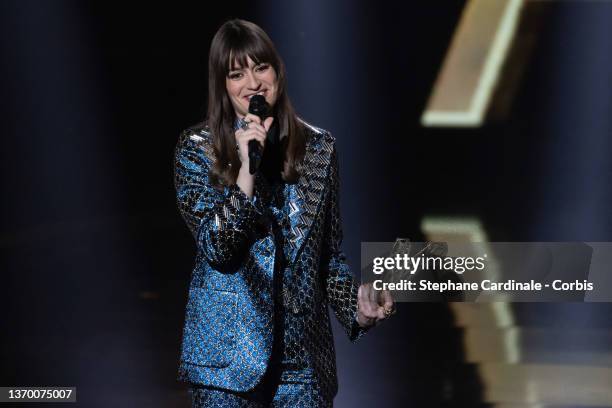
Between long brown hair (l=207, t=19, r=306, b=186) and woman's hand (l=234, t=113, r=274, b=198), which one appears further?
long brown hair (l=207, t=19, r=306, b=186)

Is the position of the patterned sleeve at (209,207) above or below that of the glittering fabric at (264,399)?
above

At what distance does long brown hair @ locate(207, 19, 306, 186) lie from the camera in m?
1.80

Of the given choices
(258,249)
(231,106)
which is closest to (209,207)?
(258,249)

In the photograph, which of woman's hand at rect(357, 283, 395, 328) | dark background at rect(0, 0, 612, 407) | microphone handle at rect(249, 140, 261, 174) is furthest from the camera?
dark background at rect(0, 0, 612, 407)

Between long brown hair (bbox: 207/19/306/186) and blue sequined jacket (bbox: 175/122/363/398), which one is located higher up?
long brown hair (bbox: 207/19/306/186)

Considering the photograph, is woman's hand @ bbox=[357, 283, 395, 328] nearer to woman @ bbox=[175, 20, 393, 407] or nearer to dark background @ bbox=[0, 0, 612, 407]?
woman @ bbox=[175, 20, 393, 407]

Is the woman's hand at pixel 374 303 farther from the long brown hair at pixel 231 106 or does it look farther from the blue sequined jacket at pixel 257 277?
the long brown hair at pixel 231 106

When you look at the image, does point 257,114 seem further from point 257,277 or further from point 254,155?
point 257,277

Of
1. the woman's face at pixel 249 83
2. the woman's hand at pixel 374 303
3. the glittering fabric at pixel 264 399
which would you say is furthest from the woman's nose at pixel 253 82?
the glittering fabric at pixel 264 399

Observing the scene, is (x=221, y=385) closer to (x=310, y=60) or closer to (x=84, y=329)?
(x=84, y=329)

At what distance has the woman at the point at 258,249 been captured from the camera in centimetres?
174

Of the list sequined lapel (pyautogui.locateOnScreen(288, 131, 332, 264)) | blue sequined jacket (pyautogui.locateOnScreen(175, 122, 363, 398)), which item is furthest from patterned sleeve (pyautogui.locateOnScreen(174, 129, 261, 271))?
sequined lapel (pyautogui.locateOnScreen(288, 131, 332, 264))

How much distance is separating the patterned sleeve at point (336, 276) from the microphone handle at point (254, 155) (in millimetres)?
236

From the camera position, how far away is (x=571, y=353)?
168 inches
